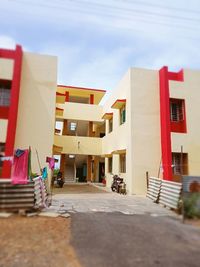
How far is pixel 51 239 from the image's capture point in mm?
5152

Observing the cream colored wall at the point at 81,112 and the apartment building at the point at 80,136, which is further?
the cream colored wall at the point at 81,112

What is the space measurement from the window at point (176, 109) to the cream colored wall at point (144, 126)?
0.92m

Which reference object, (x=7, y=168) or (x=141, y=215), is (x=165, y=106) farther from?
(x=7, y=168)

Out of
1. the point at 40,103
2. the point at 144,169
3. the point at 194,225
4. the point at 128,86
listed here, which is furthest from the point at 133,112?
the point at 194,225

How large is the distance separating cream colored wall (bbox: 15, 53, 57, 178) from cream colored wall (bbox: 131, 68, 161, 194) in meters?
4.75

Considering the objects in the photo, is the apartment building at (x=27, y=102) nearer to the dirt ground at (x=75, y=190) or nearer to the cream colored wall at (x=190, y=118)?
the dirt ground at (x=75, y=190)

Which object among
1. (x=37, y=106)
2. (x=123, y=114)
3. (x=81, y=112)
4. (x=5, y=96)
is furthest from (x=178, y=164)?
(x=81, y=112)

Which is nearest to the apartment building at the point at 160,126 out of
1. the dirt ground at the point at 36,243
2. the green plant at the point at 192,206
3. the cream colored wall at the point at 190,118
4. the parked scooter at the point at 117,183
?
the cream colored wall at the point at 190,118

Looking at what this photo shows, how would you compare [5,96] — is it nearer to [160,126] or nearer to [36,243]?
[160,126]

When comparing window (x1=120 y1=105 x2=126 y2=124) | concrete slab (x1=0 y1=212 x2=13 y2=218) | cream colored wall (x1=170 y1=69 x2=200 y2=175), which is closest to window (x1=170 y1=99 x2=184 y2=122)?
cream colored wall (x1=170 y1=69 x2=200 y2=175)

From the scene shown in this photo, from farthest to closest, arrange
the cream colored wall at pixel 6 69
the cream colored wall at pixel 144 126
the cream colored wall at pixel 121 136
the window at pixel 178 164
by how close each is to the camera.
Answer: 1. the cream colored wall at pixel 121 136
2. the window at pixel 178 164
3. the cream colored wall at pixel 144 126
4. the cream colored wall at pixel 6 69

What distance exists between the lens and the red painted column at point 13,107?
11406 millimetres

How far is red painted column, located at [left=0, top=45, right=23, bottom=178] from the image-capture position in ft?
37.4

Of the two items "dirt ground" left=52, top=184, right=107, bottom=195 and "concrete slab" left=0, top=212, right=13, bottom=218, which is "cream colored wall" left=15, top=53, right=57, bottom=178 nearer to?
"dirt ground" left=52, top=184, right=107, bottom=195
